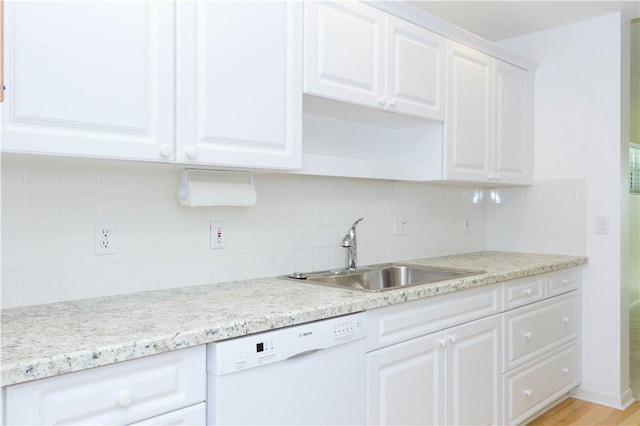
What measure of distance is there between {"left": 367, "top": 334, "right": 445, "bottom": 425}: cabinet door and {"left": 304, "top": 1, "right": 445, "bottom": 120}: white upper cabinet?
1034 mm

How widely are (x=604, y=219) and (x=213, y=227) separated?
2356mm

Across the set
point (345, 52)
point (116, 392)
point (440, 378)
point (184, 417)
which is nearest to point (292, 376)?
point (184, 417)

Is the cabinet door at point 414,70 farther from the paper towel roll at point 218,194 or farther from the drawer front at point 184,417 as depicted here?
the drawer front at point 184,417

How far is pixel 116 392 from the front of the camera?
118 centimetres

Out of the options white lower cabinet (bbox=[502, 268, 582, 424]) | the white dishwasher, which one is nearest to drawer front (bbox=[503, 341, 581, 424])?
white lower cabinet (bbox=[502, 268, 582, 424])

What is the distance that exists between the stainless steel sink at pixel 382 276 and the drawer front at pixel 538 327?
0.37 metres

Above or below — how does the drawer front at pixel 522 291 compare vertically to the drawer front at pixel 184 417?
above

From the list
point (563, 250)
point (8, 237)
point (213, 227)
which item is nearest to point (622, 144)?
point (563, 250)

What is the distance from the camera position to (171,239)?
1924 mm

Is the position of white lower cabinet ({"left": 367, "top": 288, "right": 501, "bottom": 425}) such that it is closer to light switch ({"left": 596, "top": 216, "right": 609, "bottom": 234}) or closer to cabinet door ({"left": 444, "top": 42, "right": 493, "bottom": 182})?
cabinet door ({"left": 444, "top": 42, "right": 493, "bottom": 182})

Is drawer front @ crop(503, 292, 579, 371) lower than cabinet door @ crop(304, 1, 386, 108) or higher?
lower

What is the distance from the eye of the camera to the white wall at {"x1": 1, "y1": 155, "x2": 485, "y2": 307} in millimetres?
1584

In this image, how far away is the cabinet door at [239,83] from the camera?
1.59m

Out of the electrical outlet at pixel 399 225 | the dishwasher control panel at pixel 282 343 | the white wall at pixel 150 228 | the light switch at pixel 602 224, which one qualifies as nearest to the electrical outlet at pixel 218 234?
the white wall at pixel 150 228
